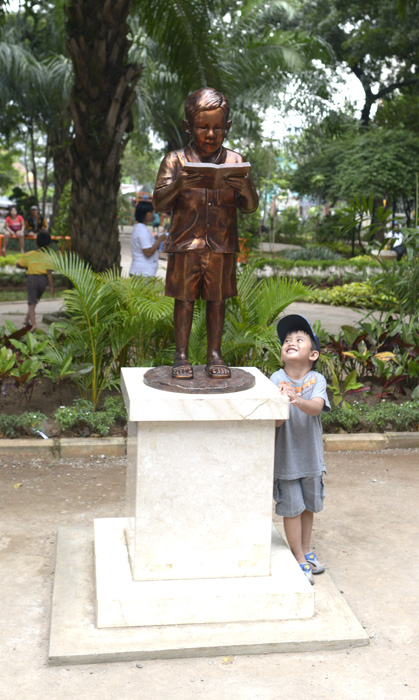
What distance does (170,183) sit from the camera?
3.62 metres

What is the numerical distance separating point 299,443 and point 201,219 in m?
1.20

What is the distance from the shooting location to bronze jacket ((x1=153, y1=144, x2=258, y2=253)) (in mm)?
3662

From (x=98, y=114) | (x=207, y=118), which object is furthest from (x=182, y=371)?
(x=98, y=114)

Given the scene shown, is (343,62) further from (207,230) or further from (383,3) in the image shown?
(207,230)

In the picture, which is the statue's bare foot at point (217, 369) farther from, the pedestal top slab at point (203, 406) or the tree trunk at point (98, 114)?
the tree trunk at point (98, 114)

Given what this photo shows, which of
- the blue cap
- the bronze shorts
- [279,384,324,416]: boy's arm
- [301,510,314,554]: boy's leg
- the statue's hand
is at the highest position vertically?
the statue's hand

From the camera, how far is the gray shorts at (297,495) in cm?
381

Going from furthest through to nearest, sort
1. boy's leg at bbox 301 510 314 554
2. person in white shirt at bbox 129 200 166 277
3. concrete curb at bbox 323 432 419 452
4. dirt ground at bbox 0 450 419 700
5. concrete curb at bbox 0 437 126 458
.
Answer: person in white shirt at bbox 129 200 166 277 → concrete curb at bbox 323 432 419 452 → concrete curb at bbox 0 437 126 458 → boy's leg at bbox 301 510 314 554 → dirt ground at bbox 0 450 419 700

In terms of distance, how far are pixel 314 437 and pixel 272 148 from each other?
24.3 metres

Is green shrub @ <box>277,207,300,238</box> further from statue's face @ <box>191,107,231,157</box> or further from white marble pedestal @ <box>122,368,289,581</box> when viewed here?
white marble pedestal @ <box>122,368,289,581</box>

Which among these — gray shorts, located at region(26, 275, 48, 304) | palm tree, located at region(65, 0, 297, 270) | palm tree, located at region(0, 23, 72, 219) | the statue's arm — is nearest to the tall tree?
palm tree, located at region(0, 23, 72, 219)

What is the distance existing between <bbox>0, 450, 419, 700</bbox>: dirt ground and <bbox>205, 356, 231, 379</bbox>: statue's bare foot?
127 cm

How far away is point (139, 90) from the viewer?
21.5 metres

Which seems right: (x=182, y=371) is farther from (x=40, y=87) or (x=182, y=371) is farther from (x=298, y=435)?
(x=40, y=87)
